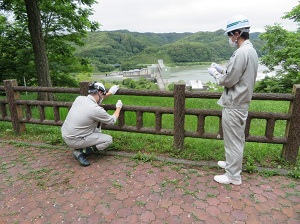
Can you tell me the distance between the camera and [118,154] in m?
4.22

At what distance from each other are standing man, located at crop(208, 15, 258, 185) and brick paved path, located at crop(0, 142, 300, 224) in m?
0.36

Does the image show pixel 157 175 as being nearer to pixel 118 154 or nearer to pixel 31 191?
pixel 118 154

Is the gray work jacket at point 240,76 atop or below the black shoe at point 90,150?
atop

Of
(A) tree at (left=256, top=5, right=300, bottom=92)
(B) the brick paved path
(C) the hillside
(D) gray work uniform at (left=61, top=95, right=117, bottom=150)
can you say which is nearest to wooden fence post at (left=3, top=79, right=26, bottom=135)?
(B) the brick paved path

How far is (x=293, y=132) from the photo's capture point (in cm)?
363

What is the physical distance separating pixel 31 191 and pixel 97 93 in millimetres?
1715

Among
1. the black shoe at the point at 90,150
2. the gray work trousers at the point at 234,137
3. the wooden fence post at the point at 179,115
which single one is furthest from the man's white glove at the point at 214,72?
the black shoe at the point at 90,150

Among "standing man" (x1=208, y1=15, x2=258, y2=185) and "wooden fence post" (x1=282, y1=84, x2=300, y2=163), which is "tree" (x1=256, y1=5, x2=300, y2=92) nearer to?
"wooden fence post" (x1=282, y1=84, x2=300, y2=163)

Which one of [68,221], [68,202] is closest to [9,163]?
[68,202]

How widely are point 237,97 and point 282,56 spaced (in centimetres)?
1285

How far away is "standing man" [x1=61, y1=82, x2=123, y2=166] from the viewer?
3684 mm

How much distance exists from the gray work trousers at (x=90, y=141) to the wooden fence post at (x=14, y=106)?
6.77 feet

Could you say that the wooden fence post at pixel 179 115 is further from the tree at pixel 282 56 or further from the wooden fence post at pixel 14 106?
the tree at pixel 282 56

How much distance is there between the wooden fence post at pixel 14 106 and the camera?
16.1 feet
